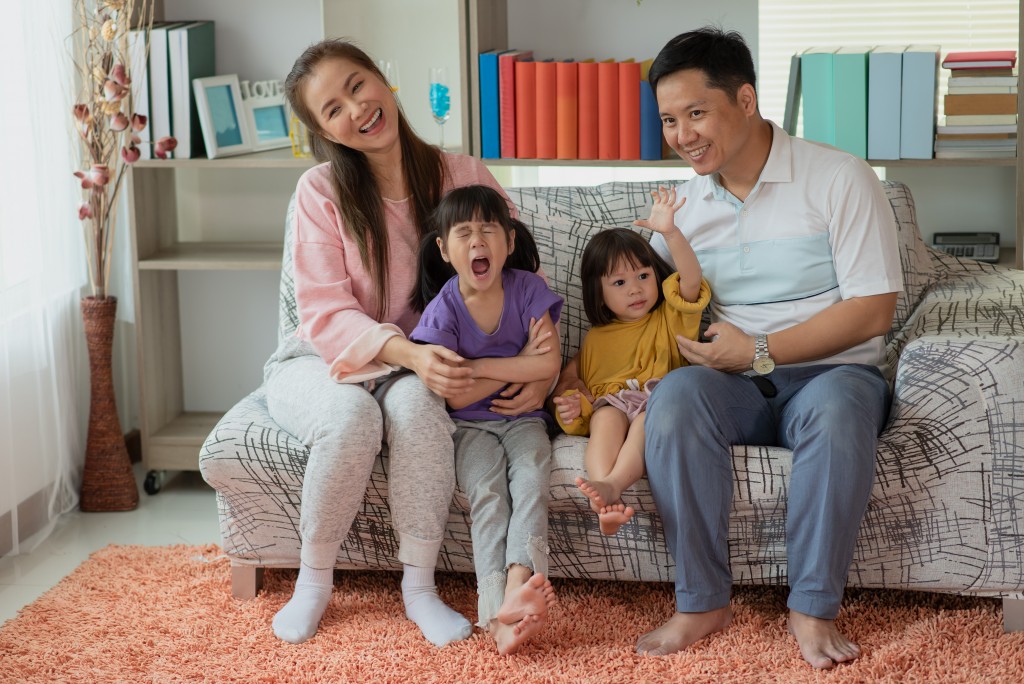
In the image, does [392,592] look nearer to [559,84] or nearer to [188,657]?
[188,657]

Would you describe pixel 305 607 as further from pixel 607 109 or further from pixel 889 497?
pixel 607 109

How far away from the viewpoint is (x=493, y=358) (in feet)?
7.43

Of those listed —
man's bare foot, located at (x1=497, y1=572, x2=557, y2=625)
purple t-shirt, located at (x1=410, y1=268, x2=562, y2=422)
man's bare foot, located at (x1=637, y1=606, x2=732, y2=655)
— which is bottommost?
man's bare foot, located at (x1=637, y1=606, x2=732, y2=655)

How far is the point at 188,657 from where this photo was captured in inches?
82.8

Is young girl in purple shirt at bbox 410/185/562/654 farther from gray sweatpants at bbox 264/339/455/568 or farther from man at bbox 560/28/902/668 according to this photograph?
man at bbox 560/28/902/668

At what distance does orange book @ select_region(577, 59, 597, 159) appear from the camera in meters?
2.93

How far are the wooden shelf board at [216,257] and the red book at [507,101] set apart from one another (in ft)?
2.19

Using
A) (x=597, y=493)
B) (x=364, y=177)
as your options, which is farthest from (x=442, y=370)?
(x=364, y=177)

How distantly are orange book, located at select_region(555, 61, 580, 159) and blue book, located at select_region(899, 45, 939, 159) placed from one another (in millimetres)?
797

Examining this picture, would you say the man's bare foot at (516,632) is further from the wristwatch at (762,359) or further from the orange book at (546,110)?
the orange book at (546,110)

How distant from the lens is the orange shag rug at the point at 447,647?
1.98m

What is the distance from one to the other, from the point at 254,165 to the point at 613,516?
1536 millimetres

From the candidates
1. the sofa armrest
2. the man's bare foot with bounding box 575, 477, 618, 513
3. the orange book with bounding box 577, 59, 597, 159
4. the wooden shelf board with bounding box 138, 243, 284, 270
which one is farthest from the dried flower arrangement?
the sofa armrest

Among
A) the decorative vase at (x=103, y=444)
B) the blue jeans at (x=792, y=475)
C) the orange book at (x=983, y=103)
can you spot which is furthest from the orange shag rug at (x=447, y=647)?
the orange book at (x=983, y=103)
